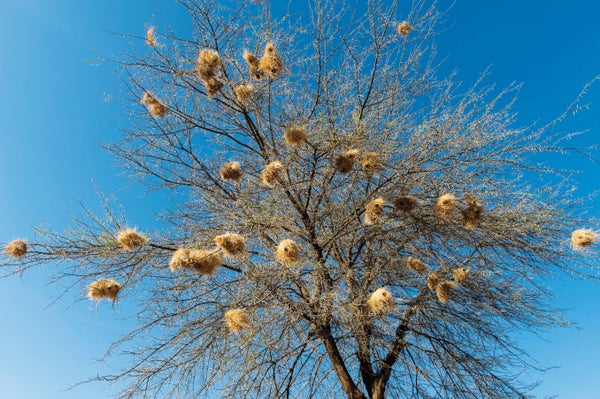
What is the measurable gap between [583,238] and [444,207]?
1.09m

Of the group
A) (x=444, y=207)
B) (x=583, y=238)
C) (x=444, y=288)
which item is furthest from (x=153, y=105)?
(x=583, y=238)

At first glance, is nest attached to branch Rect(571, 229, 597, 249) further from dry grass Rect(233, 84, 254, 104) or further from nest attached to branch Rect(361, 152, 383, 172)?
dry grass Rect(233, 84, 254, 104)

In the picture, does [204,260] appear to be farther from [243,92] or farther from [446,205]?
[243,92]

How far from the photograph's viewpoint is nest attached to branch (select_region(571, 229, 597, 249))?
3.65 meters

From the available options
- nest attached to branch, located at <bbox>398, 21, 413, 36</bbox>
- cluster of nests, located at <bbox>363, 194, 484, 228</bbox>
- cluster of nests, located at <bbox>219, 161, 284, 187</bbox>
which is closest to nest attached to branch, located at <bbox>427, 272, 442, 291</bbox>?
cluster of nests, located at <bbox>363, 194, 484, 228</bbox>

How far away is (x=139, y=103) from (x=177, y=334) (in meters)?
2.49

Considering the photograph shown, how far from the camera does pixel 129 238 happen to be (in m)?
3.77

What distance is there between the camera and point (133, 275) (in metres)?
4.72

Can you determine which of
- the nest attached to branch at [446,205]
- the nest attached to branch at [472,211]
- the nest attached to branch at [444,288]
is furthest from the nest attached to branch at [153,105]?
the nest attached to branch at [444,288]

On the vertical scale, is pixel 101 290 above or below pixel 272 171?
below

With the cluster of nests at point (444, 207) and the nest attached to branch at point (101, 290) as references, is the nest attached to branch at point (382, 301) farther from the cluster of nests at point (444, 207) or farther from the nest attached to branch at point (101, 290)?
the nest attached to branch at point (101, 290)

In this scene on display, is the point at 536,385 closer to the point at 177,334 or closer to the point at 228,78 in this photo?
the point at 177,334

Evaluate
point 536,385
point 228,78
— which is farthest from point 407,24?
point 536,385

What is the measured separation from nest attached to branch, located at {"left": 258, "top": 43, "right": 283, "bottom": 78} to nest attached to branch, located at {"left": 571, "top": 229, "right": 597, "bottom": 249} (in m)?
2.84
